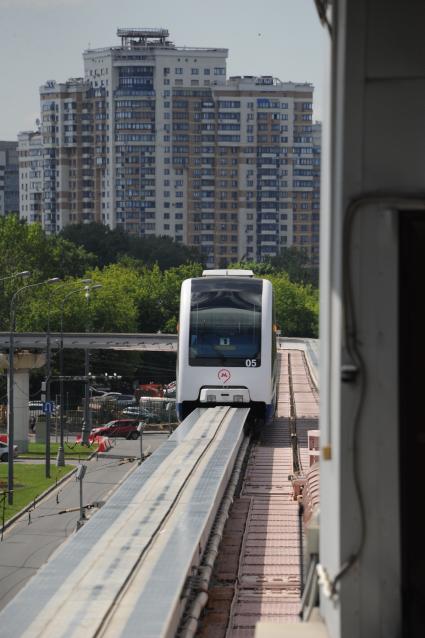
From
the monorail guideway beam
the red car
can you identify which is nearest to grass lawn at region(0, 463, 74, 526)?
the red car

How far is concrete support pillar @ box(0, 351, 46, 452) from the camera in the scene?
51.5 meters

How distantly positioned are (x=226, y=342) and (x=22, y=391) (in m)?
31.5

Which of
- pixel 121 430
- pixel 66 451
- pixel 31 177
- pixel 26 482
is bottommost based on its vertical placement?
pixel 66 451

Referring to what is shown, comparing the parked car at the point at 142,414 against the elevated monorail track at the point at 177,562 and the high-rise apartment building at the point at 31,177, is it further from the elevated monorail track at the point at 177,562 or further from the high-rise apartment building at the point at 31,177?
the high-rise apartment building at the point at 31,177

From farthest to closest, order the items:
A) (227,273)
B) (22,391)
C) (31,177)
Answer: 1. (31,177)
2. (22,391)
3. (227,273)

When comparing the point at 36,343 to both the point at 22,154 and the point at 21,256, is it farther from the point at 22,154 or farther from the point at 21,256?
the point at 22,154

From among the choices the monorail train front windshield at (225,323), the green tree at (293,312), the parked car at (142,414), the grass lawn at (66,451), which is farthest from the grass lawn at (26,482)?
the green tree at (293,312)

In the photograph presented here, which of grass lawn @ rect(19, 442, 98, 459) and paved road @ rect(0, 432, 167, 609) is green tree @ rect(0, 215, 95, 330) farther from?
paved road @ rect(0, 432, 167, 609)

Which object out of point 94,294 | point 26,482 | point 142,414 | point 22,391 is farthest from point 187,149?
point 26,482

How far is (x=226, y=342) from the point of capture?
2300 centimetres

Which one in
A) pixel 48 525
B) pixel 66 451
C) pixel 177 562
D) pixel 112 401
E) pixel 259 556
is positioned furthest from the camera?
pixel 112 401

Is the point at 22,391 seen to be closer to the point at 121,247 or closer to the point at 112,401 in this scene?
the point at 112,401

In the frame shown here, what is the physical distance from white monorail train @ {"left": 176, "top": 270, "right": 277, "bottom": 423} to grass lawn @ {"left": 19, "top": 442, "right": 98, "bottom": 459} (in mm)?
26107

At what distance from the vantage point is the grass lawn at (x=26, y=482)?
34.5m
